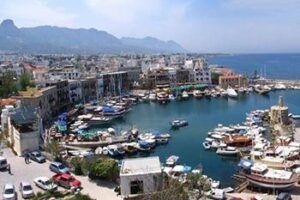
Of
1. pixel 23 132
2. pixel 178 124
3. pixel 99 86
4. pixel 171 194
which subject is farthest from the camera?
pixel 99 86

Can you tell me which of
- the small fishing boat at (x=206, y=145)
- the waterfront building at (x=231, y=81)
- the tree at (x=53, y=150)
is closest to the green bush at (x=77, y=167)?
the tree at (x=53, y=150)

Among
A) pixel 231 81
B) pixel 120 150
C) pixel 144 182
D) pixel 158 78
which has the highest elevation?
pixel 158 78

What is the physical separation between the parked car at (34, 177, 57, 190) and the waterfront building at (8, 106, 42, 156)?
4.87 meters

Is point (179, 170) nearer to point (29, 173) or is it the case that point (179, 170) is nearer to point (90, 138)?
point (29, 173)

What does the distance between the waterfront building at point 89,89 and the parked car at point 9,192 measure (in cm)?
4176

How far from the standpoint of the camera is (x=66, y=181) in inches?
756

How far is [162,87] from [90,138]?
3482 cm

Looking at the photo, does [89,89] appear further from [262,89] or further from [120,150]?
[120,150]

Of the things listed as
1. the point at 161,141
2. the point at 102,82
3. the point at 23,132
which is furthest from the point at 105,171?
the point at 102,82

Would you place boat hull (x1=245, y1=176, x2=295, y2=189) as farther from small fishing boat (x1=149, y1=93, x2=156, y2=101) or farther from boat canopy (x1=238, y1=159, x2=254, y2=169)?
small fishing boat (x1=149, y1=93, x2=156, y2=101)

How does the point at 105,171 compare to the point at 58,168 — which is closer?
the point at 105,171

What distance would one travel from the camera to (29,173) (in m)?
20.9

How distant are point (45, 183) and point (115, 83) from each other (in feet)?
161

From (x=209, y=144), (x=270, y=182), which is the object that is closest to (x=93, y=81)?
(x=209, y=144)
